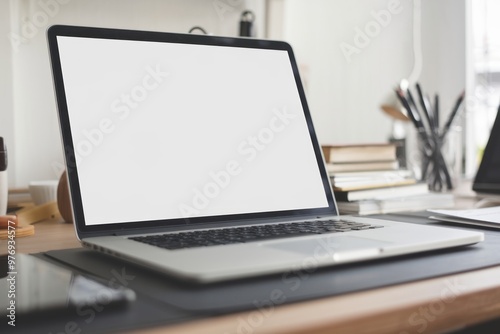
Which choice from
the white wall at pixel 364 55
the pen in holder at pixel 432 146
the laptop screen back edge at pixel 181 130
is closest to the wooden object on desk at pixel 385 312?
the laptop screen back edge at pixel 181 130

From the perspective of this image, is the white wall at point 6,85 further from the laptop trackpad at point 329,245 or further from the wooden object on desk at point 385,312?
the wooden object on desk at point 385,312

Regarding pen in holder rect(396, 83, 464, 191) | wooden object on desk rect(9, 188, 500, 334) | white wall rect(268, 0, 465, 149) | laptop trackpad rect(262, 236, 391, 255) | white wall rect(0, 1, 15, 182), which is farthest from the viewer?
white wall rect(268, 0, 465, 149)

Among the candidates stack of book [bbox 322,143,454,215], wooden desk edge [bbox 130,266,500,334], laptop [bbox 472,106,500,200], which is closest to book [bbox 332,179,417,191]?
stack of book [bbox 322,143,454,215]

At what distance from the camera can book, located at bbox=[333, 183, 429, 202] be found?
109cm

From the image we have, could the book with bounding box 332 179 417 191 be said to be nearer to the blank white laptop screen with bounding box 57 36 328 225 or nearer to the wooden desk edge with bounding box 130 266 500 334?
the blank white laptop screen with bounding box 57 36 328 225

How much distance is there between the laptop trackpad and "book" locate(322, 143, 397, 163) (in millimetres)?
496

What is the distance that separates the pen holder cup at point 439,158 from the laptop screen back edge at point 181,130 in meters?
0.69

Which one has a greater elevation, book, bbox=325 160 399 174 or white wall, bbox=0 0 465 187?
white wall, bbox=0 0 465 187

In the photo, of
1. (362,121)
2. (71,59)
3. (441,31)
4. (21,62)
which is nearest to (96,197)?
(71,59)

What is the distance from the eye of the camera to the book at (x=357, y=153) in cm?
116

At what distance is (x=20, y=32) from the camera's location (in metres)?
1.25

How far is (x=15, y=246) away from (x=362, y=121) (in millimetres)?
1432

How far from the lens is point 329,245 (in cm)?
64

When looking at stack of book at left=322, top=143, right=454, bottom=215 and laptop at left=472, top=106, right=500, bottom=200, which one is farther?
laptop at left=472, top=106, right=500, bottom=200
